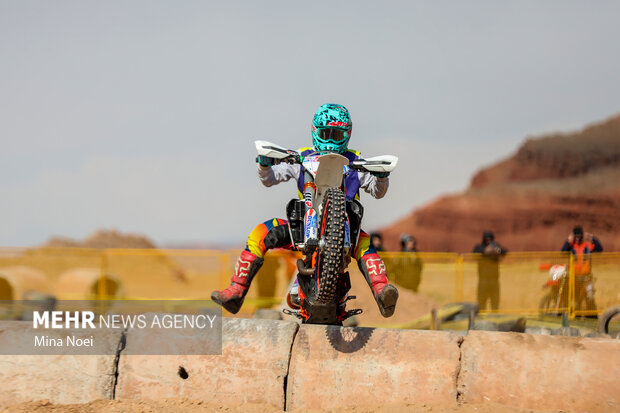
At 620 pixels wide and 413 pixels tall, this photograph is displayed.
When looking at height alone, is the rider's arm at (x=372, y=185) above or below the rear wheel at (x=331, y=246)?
above

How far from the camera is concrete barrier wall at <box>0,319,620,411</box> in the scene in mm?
5137

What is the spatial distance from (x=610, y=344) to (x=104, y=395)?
342 cm

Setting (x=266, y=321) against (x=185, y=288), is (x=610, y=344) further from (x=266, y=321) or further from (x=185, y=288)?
(x=185, y=288)

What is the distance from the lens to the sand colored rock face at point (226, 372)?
18.1 feet

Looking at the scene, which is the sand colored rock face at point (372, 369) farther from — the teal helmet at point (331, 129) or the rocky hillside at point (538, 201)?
the rocky hillside at point (538, 201)

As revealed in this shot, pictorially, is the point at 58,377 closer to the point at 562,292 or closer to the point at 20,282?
the point at 20,282

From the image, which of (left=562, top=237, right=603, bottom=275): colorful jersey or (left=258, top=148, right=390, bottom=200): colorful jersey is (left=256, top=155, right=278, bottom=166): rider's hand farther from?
(left=562, top=237, right=603, bottom=275): colorful jersey

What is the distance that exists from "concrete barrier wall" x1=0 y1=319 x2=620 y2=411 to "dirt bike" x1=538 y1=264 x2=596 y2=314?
33.6ft

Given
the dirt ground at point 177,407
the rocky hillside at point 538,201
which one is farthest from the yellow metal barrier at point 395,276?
the rocky hillside at point 538,201

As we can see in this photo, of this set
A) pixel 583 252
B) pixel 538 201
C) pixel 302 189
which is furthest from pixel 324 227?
pixel 538 201

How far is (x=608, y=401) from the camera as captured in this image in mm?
4977

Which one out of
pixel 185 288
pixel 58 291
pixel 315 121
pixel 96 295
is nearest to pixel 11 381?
pixel 315 121

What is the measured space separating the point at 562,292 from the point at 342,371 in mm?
10898

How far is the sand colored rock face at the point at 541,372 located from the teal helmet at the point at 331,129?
2064 millimetres
